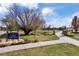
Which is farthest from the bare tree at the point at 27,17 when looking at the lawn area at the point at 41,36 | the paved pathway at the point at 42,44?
the paved pathway at the point at 42,44

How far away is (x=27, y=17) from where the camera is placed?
136 inches

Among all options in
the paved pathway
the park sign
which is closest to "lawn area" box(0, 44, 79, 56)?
the paved pathway

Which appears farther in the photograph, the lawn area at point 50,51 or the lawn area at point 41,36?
the lawn area at point 41,36

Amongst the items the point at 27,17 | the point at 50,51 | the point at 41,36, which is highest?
the point at 27,17

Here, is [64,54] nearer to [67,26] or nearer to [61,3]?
[67,26]

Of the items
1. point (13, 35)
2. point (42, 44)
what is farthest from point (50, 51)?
point (13, 35)

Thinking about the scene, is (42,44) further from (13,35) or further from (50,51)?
(13,35)

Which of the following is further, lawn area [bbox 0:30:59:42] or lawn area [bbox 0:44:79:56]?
lawn area [bbox 0:30:59:42]

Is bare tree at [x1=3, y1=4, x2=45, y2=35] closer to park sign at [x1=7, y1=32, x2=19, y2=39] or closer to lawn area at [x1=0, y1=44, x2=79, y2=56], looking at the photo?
park sign at [x1=7, y1=32, x2=19, y2=39]

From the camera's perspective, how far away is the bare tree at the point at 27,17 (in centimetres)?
341

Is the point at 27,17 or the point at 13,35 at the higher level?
the point at 27,17

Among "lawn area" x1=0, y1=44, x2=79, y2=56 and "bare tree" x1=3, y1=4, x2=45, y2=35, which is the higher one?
"bare tree" x1=3, y1=4, x2=45, y2=35

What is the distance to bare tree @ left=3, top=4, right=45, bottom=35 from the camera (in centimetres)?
341

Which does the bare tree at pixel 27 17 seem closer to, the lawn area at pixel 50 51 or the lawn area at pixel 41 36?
the lawn area at pixel 41 36
